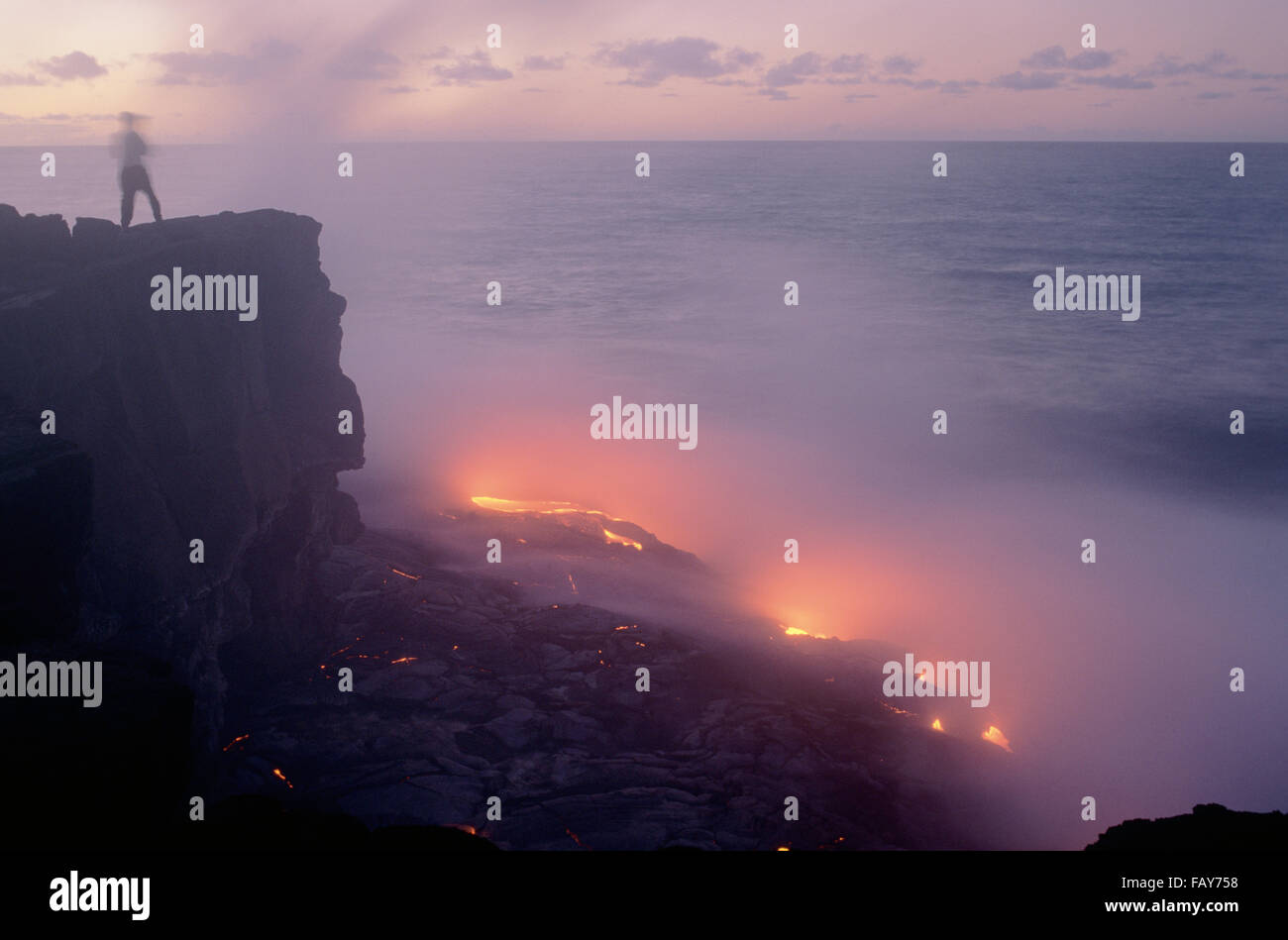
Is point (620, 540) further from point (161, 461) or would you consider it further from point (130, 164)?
point (130, 164)

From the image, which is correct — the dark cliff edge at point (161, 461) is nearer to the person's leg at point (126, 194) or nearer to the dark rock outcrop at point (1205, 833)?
the person's leg at point (126, 194)

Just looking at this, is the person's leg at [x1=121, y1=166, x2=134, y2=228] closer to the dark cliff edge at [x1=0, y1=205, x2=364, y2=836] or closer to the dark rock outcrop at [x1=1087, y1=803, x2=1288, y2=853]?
the dark cliff edge at [x1=0, y1=205, x2=364, y2=836]

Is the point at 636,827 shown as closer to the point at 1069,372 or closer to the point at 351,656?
the point at 351,656

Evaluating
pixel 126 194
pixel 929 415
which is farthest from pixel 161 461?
pixel 929 415

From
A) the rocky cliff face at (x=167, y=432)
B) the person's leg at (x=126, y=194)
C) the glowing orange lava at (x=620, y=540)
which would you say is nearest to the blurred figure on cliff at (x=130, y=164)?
the person's leg at (x=126, y=194)

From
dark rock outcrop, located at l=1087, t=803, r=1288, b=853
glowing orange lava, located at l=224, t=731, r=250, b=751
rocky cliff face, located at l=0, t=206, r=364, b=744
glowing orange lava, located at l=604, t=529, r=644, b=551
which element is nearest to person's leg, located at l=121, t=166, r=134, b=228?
rocky cliff face, located at l=0, t=206, r=364, b=744
